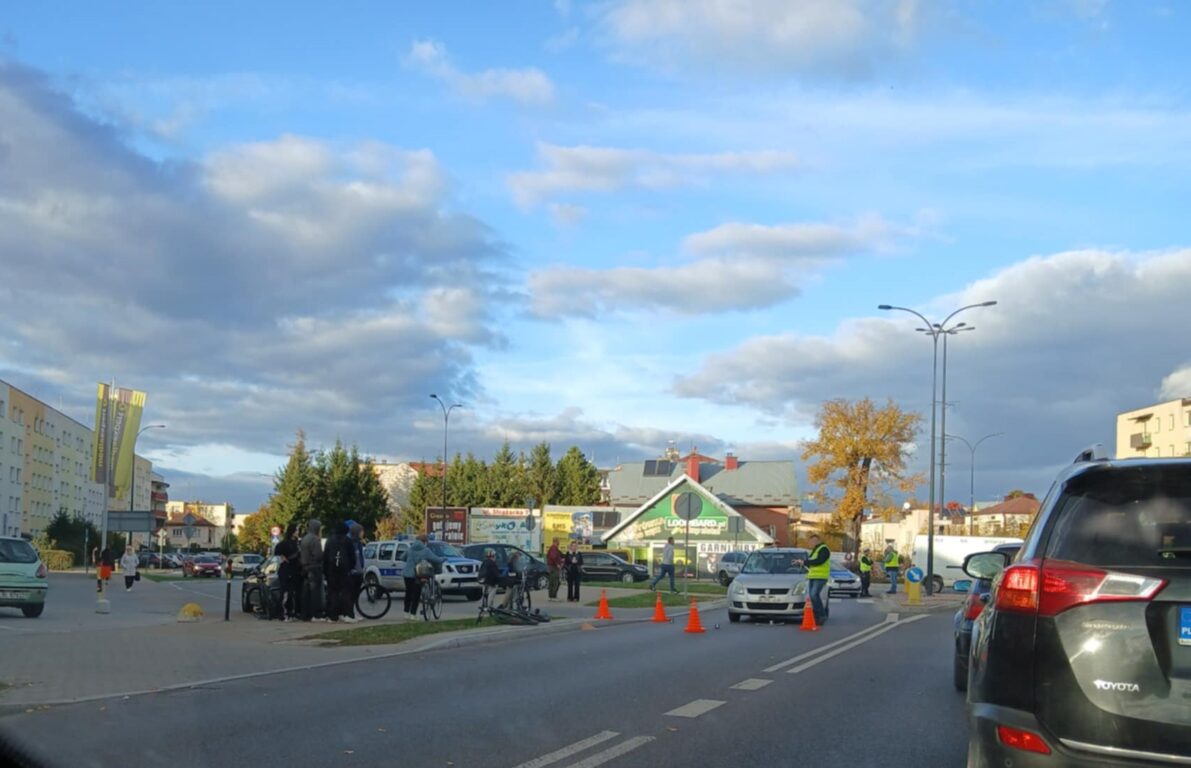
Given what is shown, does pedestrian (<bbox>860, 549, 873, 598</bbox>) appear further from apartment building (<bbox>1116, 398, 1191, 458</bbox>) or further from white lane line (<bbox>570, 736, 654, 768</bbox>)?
apartment building (<bbox>1116, 398, 1191, 458</bbox>)

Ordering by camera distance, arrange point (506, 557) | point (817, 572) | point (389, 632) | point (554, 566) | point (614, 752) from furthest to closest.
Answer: point (554, 566), point (506, 557), point (817, 572), point (389, 632), point (614, 752)

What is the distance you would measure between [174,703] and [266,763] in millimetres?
3384

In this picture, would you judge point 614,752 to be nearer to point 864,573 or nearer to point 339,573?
point 339,573

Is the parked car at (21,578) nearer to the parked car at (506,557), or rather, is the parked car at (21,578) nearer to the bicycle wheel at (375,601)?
the bicycle wheel at (375,601)

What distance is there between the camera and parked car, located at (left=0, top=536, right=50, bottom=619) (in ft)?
74.7

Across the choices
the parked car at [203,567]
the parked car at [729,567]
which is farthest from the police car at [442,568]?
the parked car at [203,567]

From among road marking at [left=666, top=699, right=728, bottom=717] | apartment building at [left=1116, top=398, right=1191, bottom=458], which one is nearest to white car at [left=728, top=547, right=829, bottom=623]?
road marking at [left=666, top=699, right=728, bottom=717]

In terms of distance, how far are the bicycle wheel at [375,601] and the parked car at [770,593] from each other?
22.1 ft

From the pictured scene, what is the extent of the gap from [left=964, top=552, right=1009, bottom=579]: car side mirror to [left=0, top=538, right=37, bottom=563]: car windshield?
843 inches

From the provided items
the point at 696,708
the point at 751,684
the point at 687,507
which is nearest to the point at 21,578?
the point at 687,507

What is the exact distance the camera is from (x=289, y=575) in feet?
67.9

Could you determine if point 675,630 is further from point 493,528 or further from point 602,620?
point 493,528

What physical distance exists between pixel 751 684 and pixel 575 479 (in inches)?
3559

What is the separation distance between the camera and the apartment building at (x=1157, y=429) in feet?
285
